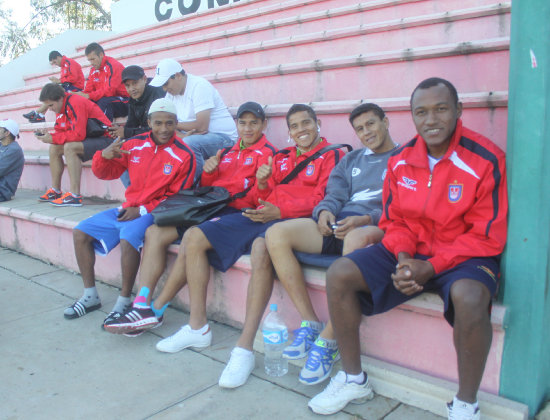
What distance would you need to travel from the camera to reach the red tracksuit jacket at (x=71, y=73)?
771 cm

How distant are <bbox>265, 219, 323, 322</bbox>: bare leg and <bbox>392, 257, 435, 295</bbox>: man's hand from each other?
706mm

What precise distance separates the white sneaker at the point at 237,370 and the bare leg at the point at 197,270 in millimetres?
500

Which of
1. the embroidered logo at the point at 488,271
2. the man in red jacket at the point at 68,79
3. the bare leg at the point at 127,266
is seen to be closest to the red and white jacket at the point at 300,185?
the bare leg at the point at 127,266

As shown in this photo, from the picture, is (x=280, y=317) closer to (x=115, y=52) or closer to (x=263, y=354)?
(x=263, y=354)

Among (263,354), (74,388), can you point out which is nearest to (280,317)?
(263,354)

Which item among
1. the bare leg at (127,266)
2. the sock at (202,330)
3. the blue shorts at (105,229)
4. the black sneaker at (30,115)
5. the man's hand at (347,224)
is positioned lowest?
the sock at (202,330)

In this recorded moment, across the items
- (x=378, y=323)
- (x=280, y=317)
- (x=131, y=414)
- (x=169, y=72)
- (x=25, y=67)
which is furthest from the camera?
(x=25, y=67)

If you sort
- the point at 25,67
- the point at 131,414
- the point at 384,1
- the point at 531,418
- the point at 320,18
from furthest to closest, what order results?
the point at 25,67, the point at 320,18, the point at 384,1, the point at 131,414, the point at 531,418

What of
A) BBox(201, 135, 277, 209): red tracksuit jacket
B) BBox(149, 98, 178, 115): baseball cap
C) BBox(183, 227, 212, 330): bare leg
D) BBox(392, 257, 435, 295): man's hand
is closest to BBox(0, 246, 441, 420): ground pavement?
BBox(183, 227, 212, 330): bare leg

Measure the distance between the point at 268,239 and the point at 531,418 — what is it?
5.12 feet

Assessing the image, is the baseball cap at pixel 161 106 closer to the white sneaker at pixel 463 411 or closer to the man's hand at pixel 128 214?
the man's hand at pixel 128 214

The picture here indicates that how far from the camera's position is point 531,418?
215 cm

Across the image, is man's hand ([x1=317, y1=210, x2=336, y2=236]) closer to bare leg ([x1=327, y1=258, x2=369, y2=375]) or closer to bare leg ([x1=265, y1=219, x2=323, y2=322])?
bare leg ([x1=265, y1=219, x2=323, y2=322])

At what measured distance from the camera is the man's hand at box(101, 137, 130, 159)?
3914mm
